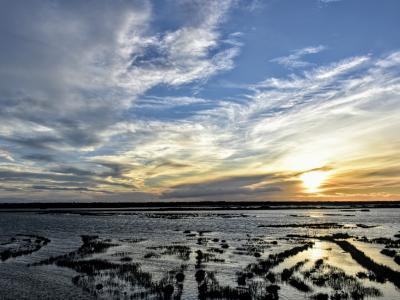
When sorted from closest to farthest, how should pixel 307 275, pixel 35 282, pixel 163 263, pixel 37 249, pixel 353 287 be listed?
1. pixel 353 287
2. pixel 35 282
3. pixel 307 275
4. pixel 163 263
5. pixel 37 249

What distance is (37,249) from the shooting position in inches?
1945

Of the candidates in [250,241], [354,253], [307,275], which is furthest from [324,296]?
[250,241]

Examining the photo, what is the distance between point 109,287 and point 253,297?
10.1 metres

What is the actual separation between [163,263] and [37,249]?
19.5 meters

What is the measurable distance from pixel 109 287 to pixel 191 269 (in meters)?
9.04

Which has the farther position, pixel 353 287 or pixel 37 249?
pixel 37 249

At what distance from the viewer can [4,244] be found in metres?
55.8

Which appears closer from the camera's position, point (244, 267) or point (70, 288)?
point (70, 288)

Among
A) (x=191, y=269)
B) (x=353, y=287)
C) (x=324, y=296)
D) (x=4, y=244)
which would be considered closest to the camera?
(x=324, y=296)

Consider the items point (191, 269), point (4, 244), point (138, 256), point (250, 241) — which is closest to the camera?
point (191, 269)

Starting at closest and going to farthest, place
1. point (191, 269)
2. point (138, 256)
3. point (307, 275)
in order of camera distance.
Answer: point (307, 275)
point (191, 269)
point (138, 256)

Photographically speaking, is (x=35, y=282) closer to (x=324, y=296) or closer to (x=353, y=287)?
(x=324, y=296)

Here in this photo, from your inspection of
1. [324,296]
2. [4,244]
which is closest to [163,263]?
[324,296]

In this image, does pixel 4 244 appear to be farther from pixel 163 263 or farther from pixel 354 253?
pixel 354 253
